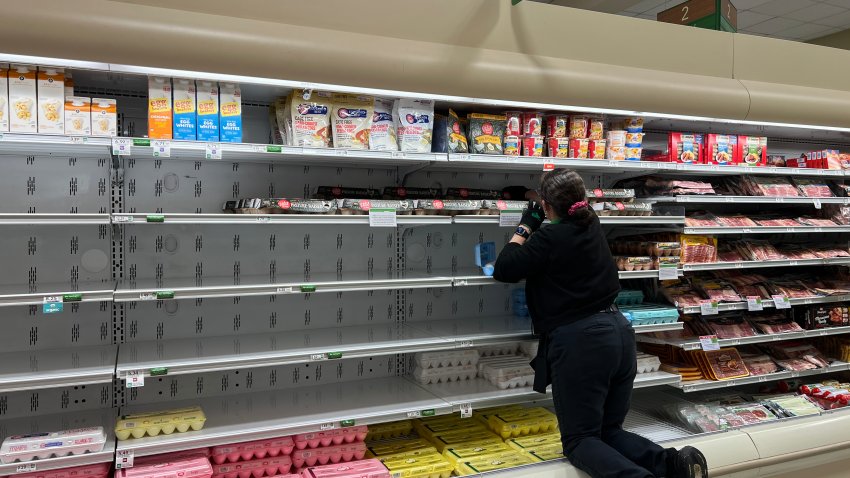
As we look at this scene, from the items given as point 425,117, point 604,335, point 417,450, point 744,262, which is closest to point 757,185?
point 744,262

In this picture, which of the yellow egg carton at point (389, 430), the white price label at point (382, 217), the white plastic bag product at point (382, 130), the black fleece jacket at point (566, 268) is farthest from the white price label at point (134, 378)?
the black fleece jacket at point (566, 268)

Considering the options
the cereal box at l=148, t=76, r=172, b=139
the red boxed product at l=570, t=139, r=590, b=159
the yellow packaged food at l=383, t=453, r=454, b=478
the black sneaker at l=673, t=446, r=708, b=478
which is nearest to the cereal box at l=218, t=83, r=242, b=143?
the cereal box at l=148, t=76, r=172, b=139

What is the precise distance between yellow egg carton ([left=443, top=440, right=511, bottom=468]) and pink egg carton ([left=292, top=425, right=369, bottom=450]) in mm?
467

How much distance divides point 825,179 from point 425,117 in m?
3.57

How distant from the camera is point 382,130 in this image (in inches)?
125

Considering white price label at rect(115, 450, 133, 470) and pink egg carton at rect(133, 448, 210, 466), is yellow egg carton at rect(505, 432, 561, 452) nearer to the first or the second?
pink egg carton at rect(133, 448, 210, 466)

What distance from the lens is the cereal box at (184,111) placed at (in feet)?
9.09

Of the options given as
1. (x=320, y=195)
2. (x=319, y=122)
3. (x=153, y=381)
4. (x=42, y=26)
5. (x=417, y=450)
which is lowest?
(x=417, y=450)

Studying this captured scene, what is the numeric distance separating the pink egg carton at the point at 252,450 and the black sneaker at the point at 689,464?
1831 millimetres

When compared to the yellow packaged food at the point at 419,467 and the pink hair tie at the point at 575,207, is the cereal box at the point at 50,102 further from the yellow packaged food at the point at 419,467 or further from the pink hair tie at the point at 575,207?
the pink hair tie at the point at 575,207

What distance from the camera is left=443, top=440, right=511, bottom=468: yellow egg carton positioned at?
10.7 feet

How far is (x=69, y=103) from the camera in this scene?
262 cm

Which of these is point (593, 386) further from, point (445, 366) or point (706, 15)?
point (706, 15)

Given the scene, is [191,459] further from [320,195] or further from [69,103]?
[69,103]
